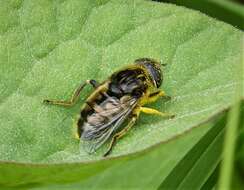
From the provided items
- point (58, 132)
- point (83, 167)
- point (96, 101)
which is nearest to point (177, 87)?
point (96, 101)

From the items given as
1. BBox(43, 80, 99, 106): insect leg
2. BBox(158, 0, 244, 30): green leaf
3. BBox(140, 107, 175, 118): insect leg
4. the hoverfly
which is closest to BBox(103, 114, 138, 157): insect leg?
the hoverfly

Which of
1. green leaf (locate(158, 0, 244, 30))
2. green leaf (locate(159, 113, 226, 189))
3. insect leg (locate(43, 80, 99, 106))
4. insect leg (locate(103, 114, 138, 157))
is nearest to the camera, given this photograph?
insect leg (locate(103, 114, 138, 157))

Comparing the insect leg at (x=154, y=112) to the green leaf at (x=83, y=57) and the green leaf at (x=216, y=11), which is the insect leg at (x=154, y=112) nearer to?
the green leaf at (x=83, y=57)

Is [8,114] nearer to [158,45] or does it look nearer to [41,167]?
[41,167]

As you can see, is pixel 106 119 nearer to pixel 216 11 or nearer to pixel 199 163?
pixel 199 163

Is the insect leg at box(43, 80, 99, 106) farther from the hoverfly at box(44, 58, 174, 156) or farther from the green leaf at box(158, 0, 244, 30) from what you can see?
the green leaf at box(158, 0, 244, 30)

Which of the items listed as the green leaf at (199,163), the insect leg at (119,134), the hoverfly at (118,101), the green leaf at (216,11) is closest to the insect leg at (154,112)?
the hoverfly at (118,101)

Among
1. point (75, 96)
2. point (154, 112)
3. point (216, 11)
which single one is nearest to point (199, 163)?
point (154, 112)
